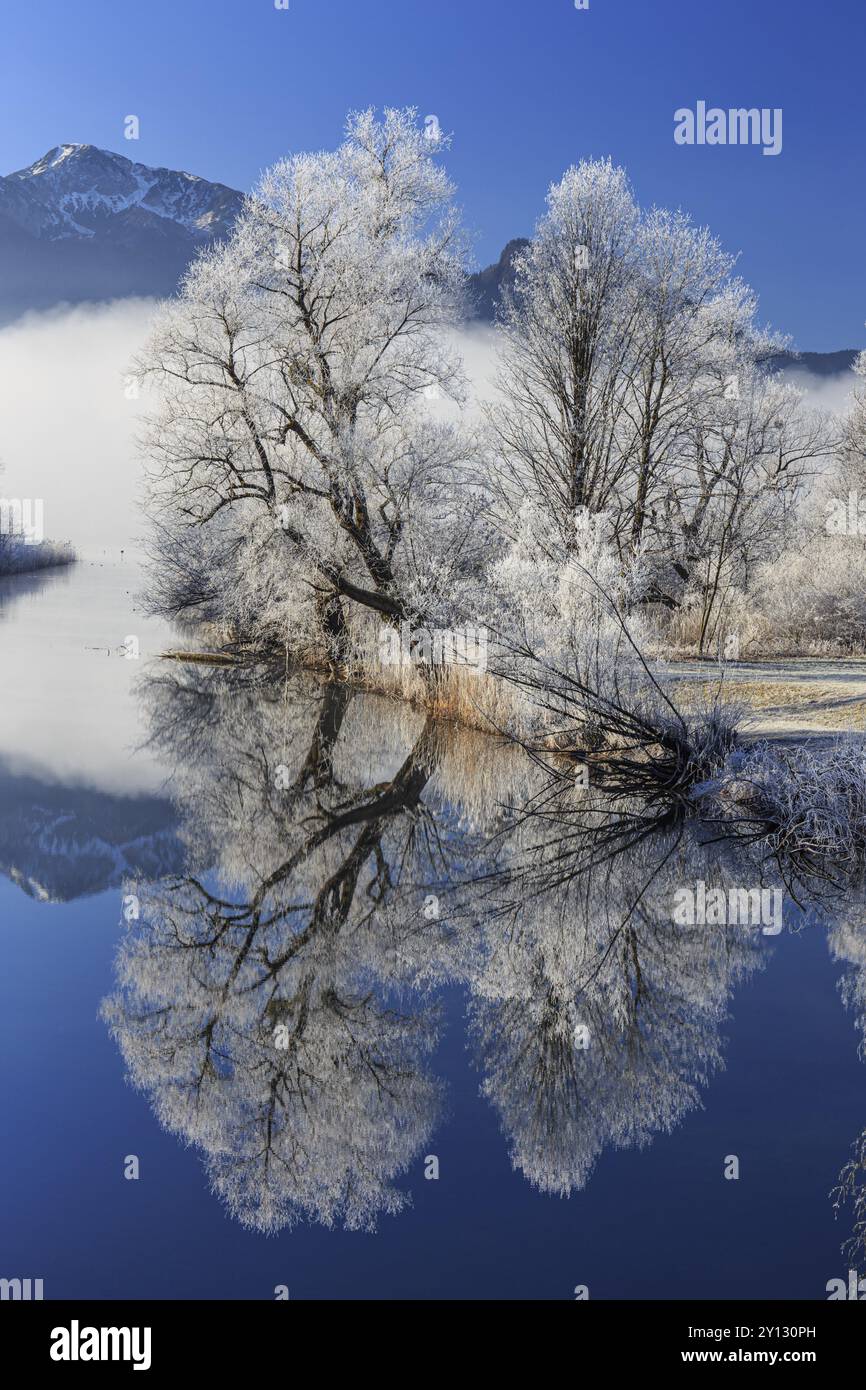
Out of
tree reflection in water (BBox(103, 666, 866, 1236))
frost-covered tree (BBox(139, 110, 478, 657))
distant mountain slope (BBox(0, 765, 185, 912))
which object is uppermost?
frost-covered tree (BBox(139, 110, 478, 657))

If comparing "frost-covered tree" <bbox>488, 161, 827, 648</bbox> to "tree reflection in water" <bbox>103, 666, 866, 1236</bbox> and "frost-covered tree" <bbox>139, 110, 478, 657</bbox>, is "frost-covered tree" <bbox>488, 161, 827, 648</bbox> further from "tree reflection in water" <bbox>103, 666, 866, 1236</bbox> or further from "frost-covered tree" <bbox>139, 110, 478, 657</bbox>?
"tree reflection in water" <bbox>103, 666, 866, 1236</bbox>

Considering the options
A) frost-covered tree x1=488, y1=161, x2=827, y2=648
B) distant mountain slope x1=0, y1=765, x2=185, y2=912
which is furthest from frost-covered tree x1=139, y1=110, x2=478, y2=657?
distant mountain slope x1=0, y1=765, x2=185, y2=912

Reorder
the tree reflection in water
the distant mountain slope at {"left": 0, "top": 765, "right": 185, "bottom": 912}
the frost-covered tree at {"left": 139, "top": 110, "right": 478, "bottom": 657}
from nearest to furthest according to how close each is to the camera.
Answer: the tree reflection in water → the distant mountain slope at {"left": 0, "top": 765, "right": 185, "bottom": 912} → the frost-covered tree at {"left": 139, "top": 110, "right": 478, "bottom": 657}

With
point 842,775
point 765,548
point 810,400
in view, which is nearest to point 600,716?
point 842,775

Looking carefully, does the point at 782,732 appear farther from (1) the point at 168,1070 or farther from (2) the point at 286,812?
(1) the point at 168,1070

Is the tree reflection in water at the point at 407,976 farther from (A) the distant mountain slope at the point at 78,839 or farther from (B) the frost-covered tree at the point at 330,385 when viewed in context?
(B) the frost-covered tree at the point at 330,385

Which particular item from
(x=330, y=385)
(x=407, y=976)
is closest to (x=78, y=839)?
(x=407, y=976)

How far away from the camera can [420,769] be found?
12055 mm

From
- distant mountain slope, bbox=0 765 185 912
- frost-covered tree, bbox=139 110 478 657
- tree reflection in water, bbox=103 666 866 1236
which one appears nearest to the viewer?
tree reflection in water, bbox=103 666 866 1236

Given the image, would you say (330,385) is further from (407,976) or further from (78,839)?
(407,976)

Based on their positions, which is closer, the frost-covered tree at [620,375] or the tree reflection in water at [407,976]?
the tree reflection in water at [407,976]

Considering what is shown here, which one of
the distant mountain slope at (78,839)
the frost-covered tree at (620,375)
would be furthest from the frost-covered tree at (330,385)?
the distant mountain slope at (78,839)

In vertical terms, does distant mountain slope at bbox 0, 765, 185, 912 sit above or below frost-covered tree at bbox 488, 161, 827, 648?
below

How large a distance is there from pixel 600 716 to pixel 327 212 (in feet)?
33.9
